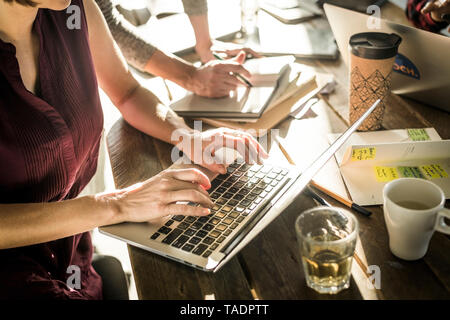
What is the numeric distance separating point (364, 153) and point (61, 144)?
2.22ft

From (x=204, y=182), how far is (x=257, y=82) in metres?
0.47

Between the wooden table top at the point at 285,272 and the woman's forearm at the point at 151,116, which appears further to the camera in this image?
the woman's forearm at the point at 151,116

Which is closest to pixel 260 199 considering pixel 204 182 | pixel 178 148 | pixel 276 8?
pixel 204 182

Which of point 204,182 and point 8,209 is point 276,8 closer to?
point 204,182

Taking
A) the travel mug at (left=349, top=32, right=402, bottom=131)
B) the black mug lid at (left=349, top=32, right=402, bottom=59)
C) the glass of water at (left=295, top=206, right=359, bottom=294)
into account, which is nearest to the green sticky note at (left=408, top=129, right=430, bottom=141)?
the travel mug at (left=349, top=32, right=402, bottom=131)

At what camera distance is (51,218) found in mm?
875

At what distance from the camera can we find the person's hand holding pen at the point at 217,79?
122cm

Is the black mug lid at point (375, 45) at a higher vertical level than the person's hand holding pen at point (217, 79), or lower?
higher

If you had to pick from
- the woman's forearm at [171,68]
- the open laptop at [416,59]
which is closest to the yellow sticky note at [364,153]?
the open laptop at [416,59]

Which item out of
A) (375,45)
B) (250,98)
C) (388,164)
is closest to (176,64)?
(250,98)

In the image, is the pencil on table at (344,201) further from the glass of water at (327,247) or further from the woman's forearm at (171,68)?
the woman's forearm at (171,68)

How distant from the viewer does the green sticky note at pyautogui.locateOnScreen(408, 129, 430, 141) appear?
3.33 feet

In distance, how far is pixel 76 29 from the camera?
3.61 ft

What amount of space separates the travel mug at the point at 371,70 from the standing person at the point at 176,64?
1.04 feet
